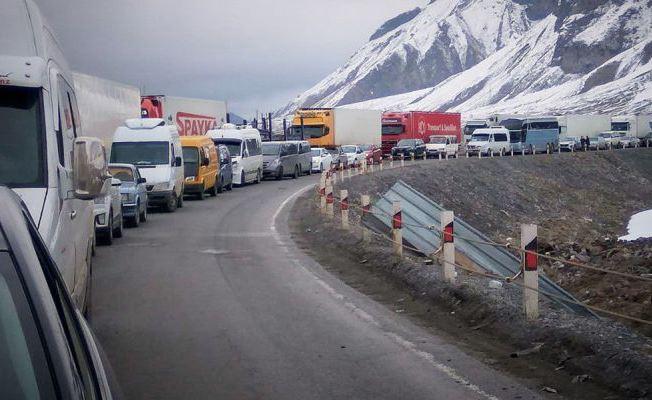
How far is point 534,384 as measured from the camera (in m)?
7.77

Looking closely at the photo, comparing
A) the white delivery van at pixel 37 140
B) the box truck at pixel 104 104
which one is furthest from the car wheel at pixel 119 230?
the white delivery van at pixel 37 140

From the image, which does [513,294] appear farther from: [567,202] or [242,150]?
[567,202]

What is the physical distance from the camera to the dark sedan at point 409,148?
63.5 metres

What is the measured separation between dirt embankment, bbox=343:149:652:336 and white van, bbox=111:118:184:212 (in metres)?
8.79

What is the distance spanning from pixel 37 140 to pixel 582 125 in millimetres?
84601

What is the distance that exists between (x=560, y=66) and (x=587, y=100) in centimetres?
3541

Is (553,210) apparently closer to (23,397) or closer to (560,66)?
(23,397)

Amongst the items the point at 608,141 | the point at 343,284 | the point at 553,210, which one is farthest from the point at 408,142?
the point at 343,284

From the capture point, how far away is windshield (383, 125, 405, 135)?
231 ft

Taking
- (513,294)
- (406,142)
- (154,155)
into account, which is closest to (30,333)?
(513,294)

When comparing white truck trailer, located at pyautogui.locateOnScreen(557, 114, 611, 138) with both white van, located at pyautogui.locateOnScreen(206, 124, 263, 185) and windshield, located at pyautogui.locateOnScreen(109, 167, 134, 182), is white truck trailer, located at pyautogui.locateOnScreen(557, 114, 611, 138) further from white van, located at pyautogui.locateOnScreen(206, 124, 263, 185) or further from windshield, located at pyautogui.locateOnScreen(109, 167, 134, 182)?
windshield, located at pyautogui.locateOnScreen(109, 167, 134, 182)

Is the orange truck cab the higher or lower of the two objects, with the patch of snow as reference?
higher

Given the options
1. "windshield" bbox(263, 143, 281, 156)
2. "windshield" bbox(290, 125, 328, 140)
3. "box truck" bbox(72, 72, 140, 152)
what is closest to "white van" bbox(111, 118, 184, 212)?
"box truck" bbox(72, 72, 140, 152)

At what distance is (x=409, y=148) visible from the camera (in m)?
63.8
